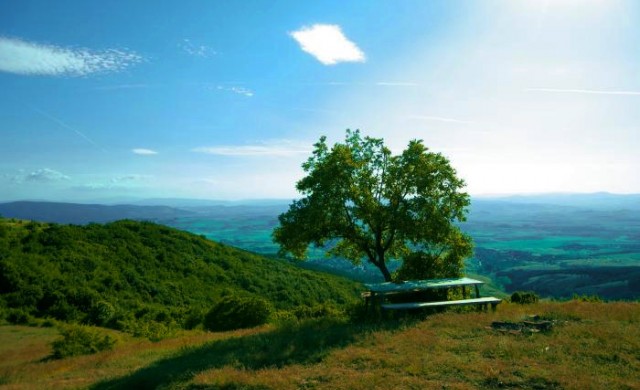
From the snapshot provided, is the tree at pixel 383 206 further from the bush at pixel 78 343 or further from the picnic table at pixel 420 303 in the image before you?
the bush at pixel 78 343

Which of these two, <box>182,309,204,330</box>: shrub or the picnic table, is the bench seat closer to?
the picnic table

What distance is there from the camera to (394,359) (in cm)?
1137

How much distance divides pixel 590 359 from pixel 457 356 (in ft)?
10.9

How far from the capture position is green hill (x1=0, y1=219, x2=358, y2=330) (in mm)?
34938

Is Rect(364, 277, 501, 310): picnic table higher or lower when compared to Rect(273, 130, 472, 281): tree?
lower

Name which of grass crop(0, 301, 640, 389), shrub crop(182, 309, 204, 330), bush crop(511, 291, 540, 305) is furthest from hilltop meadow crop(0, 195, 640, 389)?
bush crop(511, 291, 540, 305)

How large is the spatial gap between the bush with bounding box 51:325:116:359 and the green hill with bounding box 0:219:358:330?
10.3 metres

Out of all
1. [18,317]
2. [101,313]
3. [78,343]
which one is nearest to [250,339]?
[78,343]

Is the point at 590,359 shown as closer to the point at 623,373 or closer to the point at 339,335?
the point at 623,373

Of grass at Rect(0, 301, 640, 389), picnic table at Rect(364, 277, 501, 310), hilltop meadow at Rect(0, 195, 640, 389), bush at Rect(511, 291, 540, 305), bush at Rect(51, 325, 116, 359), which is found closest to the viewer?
grass at Rect(0, 301, 640, 389)

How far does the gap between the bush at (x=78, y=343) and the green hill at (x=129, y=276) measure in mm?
10344

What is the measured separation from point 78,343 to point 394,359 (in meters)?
17.3

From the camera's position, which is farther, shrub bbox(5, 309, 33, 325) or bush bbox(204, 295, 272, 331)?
shrub bbox(5, 309, 33, 325)

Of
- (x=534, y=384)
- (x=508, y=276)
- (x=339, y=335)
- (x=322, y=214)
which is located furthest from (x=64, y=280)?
(x=508, y=276)
